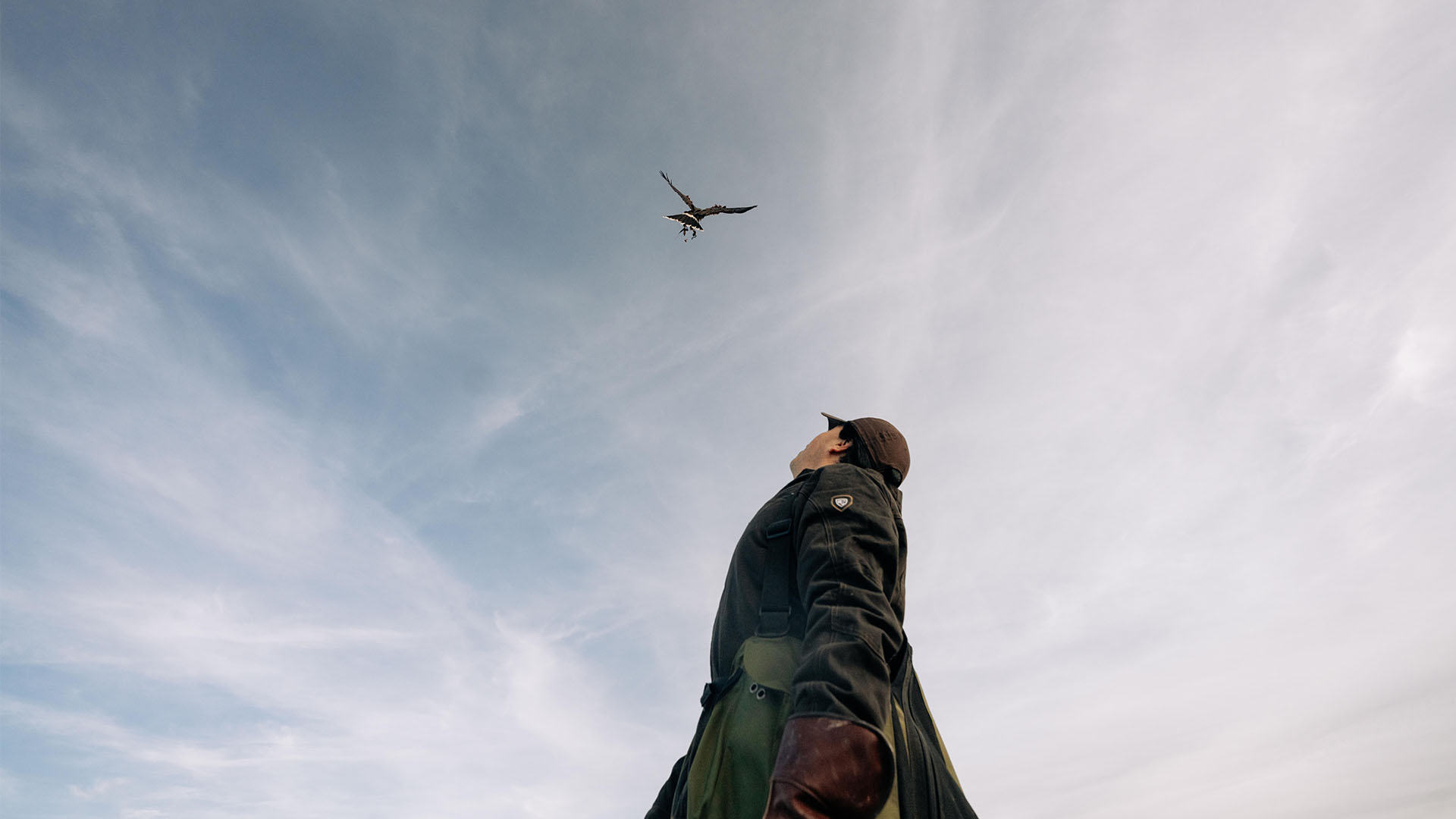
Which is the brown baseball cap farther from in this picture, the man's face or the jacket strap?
the jacket strap

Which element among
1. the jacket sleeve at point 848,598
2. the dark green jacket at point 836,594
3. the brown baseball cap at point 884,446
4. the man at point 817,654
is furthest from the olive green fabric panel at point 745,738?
the brown baseball cap at point 884,446

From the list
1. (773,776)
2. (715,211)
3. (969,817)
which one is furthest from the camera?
(715,211)

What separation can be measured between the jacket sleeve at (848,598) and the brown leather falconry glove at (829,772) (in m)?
0.06

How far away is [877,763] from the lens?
8.77 ft

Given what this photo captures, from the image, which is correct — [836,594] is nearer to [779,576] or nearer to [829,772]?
[779,576]

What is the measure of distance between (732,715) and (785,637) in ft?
1.48

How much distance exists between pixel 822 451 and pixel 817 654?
206cm

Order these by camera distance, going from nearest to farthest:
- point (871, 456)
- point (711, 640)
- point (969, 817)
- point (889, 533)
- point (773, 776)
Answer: point (773, 776)
point (969, 817)
point (889, 533)
point (711, 640)
point (871, 456)

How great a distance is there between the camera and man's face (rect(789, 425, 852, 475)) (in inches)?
185

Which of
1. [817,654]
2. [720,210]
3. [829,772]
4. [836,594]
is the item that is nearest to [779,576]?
[836,594]

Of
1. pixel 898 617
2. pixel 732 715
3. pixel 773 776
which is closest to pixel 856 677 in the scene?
pixel 773 776

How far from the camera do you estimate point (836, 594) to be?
10.1 ft

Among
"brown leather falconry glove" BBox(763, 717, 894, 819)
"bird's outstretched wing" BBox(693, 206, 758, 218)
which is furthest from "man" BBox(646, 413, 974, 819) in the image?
"bird's outstretched wing" BBox(693, 206, 758, 218)

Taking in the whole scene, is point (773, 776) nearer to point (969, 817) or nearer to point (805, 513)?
point (969, 817)
